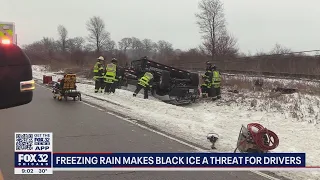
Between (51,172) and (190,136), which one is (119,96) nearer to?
(190,136)

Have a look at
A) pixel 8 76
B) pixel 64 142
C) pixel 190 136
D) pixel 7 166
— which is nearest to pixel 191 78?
pixel 190 136

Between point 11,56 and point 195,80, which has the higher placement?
point 11,56

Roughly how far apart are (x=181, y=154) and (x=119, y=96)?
11.0 m

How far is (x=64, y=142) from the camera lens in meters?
6.95

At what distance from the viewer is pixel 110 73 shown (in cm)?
1759

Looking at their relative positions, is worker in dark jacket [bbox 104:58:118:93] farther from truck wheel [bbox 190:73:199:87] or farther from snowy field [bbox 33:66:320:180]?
truck wheel [bbox 190:73:199:87]

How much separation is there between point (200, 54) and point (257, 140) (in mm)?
46166

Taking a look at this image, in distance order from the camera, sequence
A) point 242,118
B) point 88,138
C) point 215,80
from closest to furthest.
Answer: point 88,138, point 242,118, point 215,80

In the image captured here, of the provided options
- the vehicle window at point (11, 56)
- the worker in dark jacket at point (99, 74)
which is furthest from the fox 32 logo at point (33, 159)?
the worker in dark jacket at point (99, 74)

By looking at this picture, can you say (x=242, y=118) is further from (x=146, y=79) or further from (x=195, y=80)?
(x=146, y=79)

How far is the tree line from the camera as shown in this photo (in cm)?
2509

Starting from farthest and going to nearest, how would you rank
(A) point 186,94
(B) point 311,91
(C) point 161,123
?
(A) point 186,94, (B) point 311,91, (C) point 161,123

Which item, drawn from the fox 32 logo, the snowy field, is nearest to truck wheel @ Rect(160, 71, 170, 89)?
the snowy field

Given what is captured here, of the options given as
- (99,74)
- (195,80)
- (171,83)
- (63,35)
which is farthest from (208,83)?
(63,35)
